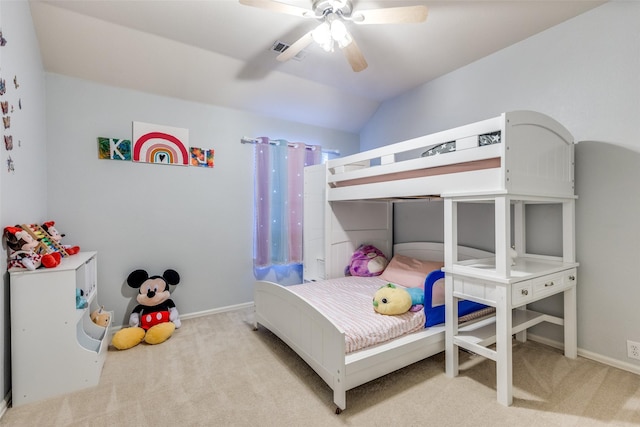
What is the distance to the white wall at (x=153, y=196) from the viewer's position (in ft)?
8.88

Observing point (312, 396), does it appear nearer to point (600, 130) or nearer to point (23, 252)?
point (23, 252)

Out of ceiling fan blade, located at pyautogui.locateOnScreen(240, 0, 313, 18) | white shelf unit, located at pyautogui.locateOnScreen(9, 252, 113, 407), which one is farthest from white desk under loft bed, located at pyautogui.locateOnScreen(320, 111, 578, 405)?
white shelf unit, located at pyautogui.locateOnScreen(9, 252, 113, 407)

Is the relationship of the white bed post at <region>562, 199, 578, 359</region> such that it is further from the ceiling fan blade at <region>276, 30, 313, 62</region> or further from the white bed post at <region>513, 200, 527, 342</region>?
the ceiling fan blade at <region>276, 30, 313, 62</region>

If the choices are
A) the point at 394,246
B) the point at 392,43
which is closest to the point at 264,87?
the point at 392,43

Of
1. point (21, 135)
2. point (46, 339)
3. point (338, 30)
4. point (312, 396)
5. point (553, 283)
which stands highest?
point (338, 30)

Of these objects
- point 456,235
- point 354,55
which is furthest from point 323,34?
point 456,235

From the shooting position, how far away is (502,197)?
68.1 inches

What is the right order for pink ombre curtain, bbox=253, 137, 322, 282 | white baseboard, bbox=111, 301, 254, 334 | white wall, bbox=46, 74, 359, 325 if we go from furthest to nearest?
pink ombre curtain, bbox=253, 137, 322, 282 → white baseboard, bbox=111, 301, 254, 334 → white wall, bbox=46, 74, 359, 325

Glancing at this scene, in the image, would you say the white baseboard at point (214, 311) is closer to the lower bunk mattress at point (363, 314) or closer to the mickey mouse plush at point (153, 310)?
the mickey mouse plush at point (153, 310)

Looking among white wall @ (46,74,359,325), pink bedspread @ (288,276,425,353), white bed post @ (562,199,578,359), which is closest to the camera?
pink bedspread @ (288,276,425,353)

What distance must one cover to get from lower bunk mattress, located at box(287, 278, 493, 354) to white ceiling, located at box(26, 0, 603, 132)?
7.22ft

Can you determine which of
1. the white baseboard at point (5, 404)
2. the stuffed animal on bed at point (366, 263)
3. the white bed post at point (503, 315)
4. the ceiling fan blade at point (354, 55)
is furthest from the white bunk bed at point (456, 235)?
the white baseboard at point (5, 404)

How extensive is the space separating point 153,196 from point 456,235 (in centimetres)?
298

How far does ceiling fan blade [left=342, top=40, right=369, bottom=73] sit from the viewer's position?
211 cm
